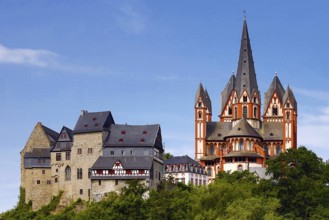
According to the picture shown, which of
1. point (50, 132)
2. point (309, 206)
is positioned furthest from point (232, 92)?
point (309, 206)

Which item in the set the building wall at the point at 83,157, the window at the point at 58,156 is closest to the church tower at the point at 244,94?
the building wall at the point at 83,157

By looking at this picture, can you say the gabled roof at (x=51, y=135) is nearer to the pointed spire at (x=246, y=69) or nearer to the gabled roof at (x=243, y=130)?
the gabled roof at (x=243, y=130)

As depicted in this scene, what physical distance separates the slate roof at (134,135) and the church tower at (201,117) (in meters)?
32.8

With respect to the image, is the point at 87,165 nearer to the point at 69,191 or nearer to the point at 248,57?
the point at 69,191

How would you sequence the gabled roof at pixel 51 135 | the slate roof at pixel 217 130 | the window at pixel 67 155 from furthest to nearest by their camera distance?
the slate roof at pixel 217 130 < the gabled roof at pixel 51 135 < the window at pixel 67 155

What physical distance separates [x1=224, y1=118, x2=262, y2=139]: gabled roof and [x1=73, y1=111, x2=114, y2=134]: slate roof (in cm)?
3001

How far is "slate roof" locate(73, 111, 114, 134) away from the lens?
111 metres

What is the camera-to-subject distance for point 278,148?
470ft

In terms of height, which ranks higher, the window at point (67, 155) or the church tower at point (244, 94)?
the church tower at point (244, 94)

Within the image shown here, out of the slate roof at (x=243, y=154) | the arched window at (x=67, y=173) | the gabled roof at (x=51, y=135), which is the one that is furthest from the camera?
the slate roof at (x=243, y=154)

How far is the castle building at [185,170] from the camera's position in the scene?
134 meters

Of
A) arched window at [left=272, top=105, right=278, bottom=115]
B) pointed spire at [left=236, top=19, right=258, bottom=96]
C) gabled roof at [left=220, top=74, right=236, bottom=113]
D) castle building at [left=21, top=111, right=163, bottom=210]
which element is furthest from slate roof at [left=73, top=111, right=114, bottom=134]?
gabled roof at [left=220, top=74, right=236, bottom=113]

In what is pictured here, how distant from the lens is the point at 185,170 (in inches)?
5290

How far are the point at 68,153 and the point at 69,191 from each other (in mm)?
5023
